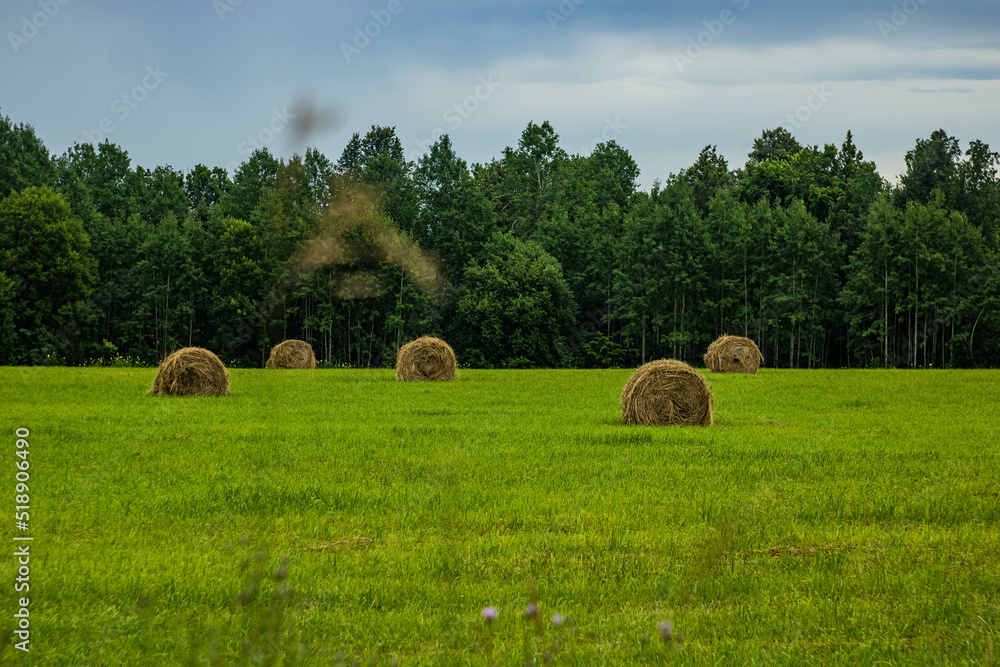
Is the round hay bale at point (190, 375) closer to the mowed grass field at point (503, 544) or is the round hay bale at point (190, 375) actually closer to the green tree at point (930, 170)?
the mowed grass field at point (503, 544)

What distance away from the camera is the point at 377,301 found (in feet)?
232

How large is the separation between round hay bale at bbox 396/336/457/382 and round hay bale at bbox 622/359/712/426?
16842 millimetres

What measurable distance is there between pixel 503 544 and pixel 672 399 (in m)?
11.3

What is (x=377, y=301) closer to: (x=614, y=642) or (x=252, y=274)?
(x=252, y=274)

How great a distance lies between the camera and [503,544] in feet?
26.1

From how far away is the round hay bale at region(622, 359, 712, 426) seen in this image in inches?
731

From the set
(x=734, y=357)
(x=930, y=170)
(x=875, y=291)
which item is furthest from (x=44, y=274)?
(x=930, y=170)

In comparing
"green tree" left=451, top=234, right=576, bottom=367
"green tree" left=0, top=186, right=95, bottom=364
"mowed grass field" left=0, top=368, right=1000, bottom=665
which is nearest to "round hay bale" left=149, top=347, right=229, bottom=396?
"mowed grass field" left=0, top=368, right=1000, bottom=665

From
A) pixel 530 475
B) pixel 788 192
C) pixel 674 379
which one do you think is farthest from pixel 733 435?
pixel 788 192

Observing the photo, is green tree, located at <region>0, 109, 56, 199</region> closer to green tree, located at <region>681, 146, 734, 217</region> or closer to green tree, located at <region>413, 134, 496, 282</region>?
green tree, located at <region>413, 134, 496, 282</region>

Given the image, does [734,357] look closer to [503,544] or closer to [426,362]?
[426,362]

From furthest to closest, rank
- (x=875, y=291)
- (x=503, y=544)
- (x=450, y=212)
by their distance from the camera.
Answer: (x=450, y=212)
(x=875, y=291)
(x=503, y=544)

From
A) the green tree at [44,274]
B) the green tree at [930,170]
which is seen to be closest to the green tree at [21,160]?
the green tree at [44,274]

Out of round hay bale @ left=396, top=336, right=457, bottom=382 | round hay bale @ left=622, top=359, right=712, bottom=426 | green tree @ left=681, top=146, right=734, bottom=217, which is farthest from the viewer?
green tree @ left=681, top=146, right=734, bottom=217
